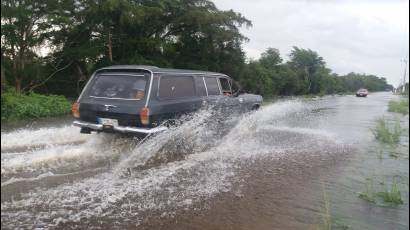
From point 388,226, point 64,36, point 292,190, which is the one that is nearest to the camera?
point 388,226

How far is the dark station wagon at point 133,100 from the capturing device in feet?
26.0

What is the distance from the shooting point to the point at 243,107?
11.8 meters

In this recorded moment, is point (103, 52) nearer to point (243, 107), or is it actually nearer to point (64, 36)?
point (64, 36)

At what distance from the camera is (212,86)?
10531 mm

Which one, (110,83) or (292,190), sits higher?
(110,83)

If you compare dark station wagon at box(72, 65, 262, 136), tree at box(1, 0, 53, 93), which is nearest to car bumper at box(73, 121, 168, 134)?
dark station wagon at box(72, 65, 262, 136)

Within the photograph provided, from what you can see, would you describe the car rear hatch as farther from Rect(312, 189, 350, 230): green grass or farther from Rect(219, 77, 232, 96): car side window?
Rect(312, 189, 350, 230): green grass

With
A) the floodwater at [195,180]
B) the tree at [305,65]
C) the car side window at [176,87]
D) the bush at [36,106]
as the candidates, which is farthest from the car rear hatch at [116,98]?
the tree at [305,65]

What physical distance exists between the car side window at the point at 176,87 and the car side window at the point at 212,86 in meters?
0.70

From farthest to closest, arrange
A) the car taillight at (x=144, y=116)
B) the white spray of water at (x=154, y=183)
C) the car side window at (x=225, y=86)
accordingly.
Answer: the car side window at (x=225, y=86)
the car taillight at (x=144, y=116)
the white spray of water at (x=154, y=183)

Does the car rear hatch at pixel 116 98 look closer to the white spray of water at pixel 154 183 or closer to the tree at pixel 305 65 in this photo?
the white spray of water at pixel 154 183

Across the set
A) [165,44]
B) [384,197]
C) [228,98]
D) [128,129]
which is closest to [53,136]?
[128,129]

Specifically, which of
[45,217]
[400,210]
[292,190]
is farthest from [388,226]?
[45,217]

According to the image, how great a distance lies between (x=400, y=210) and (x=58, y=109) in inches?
297
